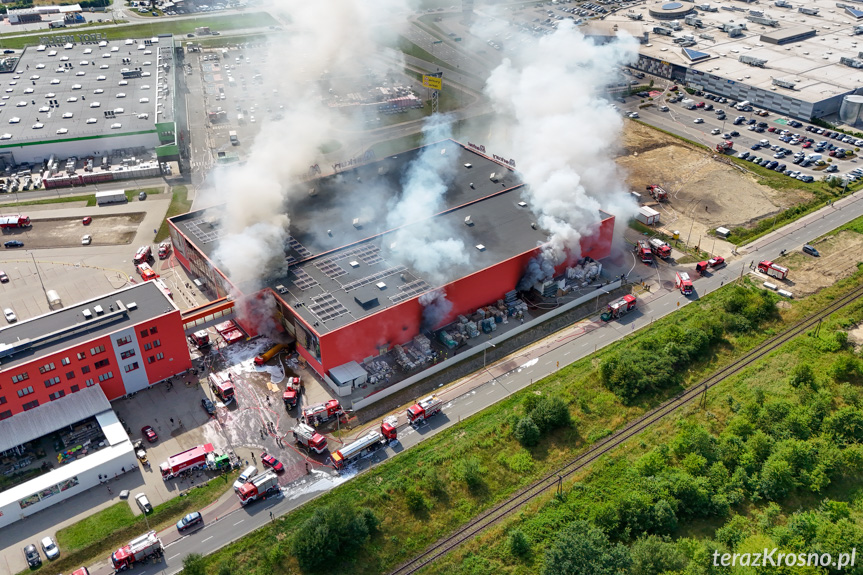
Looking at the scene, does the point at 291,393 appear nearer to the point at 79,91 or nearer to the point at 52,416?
the point at 52,416

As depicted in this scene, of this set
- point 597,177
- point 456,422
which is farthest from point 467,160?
point 456,422

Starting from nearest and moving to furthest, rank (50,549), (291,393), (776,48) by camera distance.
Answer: (50,549) → (291,393) → (776,48)

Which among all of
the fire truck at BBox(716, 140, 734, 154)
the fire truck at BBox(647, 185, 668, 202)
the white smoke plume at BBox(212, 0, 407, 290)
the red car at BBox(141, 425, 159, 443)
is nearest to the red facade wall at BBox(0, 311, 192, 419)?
the red car at BBox(141, 425, 159, 443)

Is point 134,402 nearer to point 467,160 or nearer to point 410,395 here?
point 410,395

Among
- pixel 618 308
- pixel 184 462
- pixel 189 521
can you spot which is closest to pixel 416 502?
pixel 189 521

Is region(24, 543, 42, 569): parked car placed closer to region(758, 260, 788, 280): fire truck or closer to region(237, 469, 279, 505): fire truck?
region(237, 469, 279, 505): fire truck

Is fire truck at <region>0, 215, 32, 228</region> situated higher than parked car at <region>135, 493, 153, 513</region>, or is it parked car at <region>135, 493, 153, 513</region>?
fire truck at <region>0, 215, 32, 228</region>
